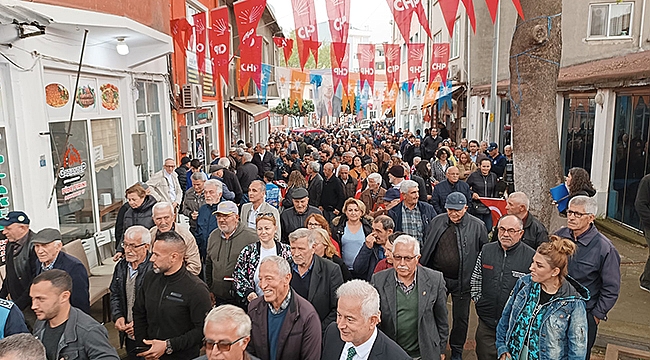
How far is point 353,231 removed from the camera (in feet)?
17.9

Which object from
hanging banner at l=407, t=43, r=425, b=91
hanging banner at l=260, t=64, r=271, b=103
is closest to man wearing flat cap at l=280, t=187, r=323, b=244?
hanging banner at l=407, t=43, r=425, b=91

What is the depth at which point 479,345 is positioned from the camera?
459cm

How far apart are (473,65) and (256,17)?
1385 cm

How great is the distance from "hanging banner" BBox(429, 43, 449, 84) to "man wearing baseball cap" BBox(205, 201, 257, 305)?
1489 cm

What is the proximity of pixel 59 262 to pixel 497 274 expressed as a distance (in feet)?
12.9

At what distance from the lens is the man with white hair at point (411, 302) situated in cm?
376

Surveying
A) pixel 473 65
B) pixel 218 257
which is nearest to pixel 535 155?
pixel 218 257

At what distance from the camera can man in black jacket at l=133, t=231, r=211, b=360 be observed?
3635mm

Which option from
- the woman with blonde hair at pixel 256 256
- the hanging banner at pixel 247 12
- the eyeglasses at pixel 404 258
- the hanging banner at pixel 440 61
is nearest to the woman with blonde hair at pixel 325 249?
the woman with blonde hair at pixel 256 256

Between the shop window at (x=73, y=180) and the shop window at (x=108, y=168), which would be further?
the shop window at (x=108, y=168)

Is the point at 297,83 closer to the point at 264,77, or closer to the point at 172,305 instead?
the point at 264,77

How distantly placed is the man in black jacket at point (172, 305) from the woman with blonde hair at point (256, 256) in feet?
2.43

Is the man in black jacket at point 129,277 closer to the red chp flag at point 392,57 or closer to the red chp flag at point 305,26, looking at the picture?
the red chp flag at point 305,26

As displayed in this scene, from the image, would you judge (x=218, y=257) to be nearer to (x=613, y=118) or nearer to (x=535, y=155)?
(x=535, y=155)
